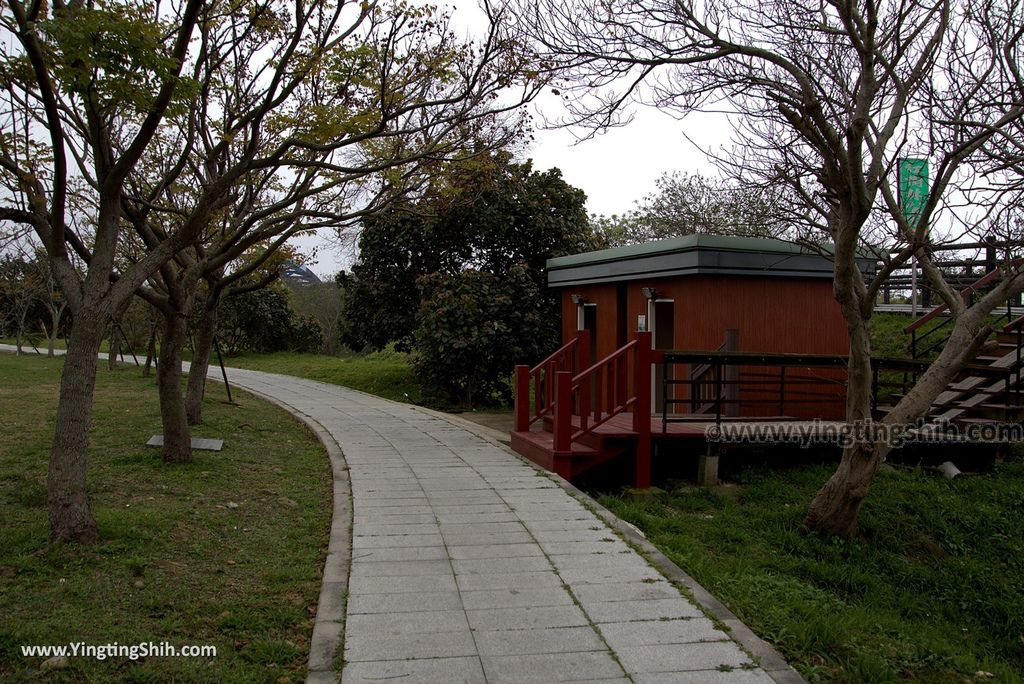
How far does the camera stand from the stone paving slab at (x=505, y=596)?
12.5 ft

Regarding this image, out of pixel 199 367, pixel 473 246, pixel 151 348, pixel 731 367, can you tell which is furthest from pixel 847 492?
pixel 151 348

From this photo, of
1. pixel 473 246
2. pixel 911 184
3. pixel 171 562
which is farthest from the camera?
pixel 473 246

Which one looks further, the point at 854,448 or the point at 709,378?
the point at 709,378

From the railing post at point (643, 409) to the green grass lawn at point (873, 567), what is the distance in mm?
315

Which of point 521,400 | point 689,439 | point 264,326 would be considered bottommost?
point 689,439

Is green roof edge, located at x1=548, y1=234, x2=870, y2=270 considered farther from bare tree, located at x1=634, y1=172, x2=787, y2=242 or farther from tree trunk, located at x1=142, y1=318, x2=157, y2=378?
tree trunk, located at x1=142, y1=318, x2=157, y2=378

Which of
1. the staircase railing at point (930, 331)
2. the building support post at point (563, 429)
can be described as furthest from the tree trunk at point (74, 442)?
the staircase railing at point (930, 331)

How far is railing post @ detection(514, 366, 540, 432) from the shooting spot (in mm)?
10156

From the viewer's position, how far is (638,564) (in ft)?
17.7

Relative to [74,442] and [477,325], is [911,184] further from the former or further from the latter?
[477,325]

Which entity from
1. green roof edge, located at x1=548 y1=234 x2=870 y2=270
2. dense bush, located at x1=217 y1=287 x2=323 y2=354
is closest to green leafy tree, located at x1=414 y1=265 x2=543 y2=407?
green roof edge, located at x1=548 y1=234 x2=870 y2=270

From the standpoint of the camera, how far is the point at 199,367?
36.9ft

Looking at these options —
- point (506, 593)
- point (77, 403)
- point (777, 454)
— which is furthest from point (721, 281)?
point (77, 403)

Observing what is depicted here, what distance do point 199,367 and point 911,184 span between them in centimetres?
925
